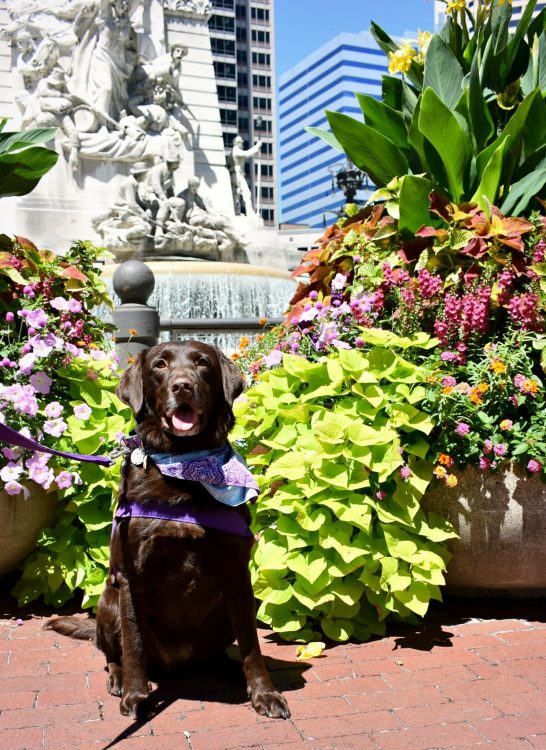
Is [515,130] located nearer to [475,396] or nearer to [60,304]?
[475,396]

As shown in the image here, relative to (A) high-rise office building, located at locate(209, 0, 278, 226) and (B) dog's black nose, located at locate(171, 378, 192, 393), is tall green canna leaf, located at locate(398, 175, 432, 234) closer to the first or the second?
(B) dog's black nose, located at locate(171, 378, 192, 393)

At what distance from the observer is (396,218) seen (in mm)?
4371

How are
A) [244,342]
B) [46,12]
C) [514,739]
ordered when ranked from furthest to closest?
[46,12] → [244,342] → [514,739]

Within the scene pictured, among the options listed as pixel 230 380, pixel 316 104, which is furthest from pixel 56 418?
pixel 316 104

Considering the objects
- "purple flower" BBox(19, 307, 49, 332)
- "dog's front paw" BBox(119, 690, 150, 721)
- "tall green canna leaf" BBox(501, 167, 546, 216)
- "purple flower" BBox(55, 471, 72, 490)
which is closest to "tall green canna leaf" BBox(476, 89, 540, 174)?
"tall green canna leaf" BBox(501, 167, 546, 216)

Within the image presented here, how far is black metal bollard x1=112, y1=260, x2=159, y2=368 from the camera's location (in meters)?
6.25

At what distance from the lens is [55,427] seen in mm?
3881

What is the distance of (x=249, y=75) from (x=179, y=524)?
102m

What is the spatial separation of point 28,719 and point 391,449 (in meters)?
1.82

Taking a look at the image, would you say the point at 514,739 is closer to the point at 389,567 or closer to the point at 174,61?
the point at 389,567

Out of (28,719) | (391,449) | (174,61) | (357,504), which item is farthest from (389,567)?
(174,61)

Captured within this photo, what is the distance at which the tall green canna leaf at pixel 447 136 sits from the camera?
4.00 metres

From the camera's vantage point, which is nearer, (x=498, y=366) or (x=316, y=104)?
(x=498, y=366)

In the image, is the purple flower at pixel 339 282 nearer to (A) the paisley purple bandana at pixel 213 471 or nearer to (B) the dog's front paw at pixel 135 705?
(A) the paisley purple bandana at pixel 213 471
